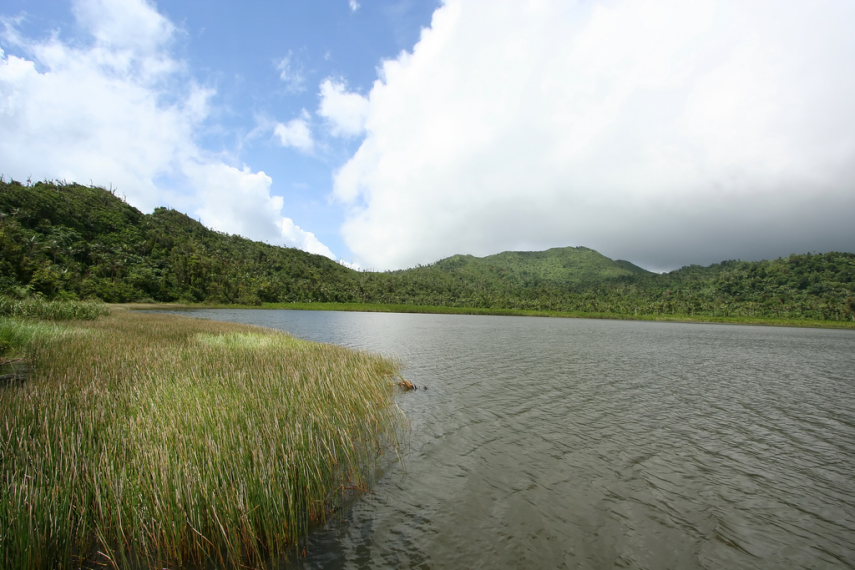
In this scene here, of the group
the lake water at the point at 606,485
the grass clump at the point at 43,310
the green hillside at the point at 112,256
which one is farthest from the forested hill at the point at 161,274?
the lake water at the point at 606,485

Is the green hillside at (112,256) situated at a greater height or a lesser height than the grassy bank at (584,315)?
greater

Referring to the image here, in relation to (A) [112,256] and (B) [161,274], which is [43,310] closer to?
(B) [161,274]

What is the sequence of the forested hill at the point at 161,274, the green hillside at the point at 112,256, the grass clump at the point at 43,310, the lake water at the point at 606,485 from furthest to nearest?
1. the forested hill at the point at 161,274
2. the green hillside at the point at 112,256
3. the grass clump at the point at 43,310
4. the lake water at the point at 606,485

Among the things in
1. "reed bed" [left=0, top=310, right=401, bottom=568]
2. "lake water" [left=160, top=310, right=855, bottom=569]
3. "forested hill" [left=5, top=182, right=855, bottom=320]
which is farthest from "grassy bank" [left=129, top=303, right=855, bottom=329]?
"lake water" [left=160, top=310, right=855, bottom=569]

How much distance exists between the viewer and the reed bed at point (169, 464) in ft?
16.0

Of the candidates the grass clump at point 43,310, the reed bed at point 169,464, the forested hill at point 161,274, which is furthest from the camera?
the forested hill at point 161,274

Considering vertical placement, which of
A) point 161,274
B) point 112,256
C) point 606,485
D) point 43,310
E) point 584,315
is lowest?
point 606,485

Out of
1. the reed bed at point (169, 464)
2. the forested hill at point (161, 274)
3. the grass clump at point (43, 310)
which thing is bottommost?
the reed bed at point (169, 464)

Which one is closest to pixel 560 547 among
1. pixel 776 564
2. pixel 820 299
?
pixel 776 564

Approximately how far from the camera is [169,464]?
5824mm

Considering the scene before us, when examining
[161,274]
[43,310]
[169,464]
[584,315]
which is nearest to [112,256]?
[161,274]

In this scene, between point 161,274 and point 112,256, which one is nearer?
point 112,256

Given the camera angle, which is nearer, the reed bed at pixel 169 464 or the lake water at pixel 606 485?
the reed bed at pixel 169 464

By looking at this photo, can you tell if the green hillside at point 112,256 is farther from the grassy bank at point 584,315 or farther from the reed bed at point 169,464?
the reed bed at point 169,464
